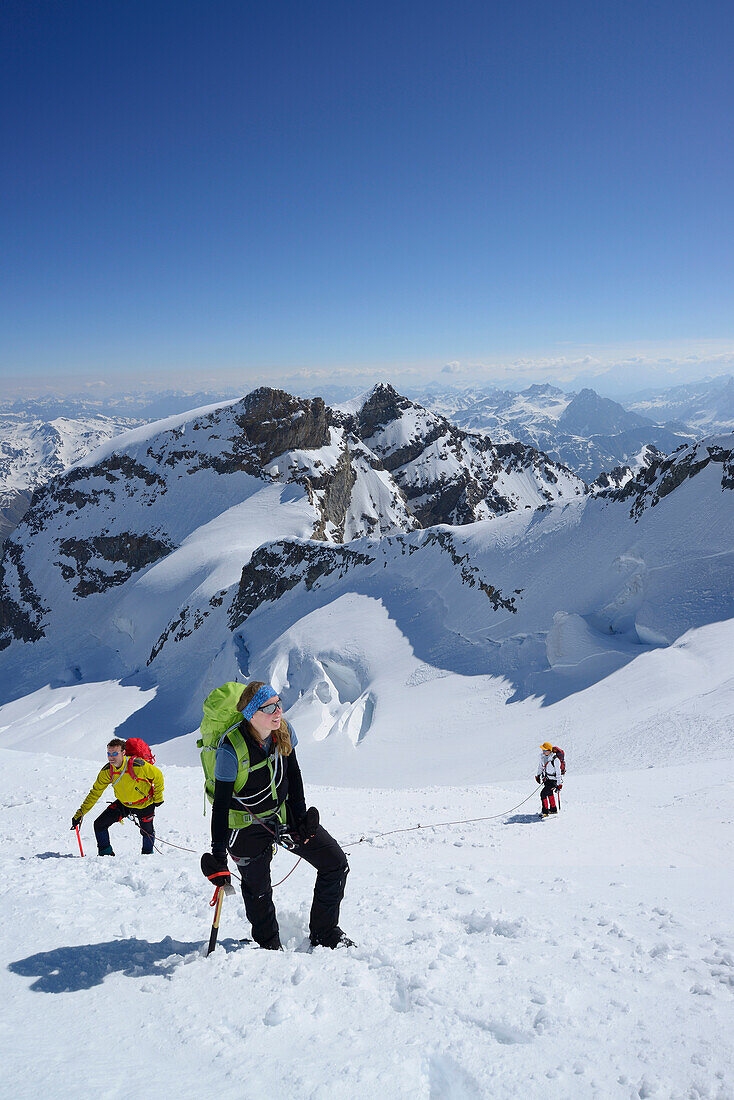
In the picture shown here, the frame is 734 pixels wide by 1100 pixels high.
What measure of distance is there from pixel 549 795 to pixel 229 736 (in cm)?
855

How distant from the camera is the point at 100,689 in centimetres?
4962

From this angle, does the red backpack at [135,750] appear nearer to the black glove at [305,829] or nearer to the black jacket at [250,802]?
the black jacket at [250,802]

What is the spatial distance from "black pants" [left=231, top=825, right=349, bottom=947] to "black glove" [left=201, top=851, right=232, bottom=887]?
14 centimetres

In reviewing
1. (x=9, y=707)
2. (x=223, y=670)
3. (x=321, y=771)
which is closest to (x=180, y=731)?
(x=223, y=670)

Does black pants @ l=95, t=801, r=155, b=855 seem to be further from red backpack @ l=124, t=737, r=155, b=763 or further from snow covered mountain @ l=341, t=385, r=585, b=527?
snow covered mountain @ l=341, t=385, r=585, b=527

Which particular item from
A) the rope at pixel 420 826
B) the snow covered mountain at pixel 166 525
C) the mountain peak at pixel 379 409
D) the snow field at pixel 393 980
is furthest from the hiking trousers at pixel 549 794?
the mountain peak at pixel 379 409

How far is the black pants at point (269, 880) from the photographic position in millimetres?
4789

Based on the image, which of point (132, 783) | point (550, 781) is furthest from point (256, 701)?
point (550, 781)

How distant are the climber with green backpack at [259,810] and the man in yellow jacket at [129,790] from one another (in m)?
3.76

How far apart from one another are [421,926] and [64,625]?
7403 centimetres

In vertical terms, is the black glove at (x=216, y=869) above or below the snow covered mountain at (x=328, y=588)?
above

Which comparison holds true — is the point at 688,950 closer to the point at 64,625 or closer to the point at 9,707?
the point at 9,707

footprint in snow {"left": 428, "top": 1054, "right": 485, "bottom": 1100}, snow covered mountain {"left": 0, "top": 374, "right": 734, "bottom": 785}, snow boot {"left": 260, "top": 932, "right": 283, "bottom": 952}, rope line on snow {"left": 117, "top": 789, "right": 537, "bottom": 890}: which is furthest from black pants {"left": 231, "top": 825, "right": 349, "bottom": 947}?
snow covered mountain {"left": 0, "top": 374, "right": 734, "bottom": 785}

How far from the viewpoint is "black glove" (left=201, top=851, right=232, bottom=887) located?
4574 millimetres
